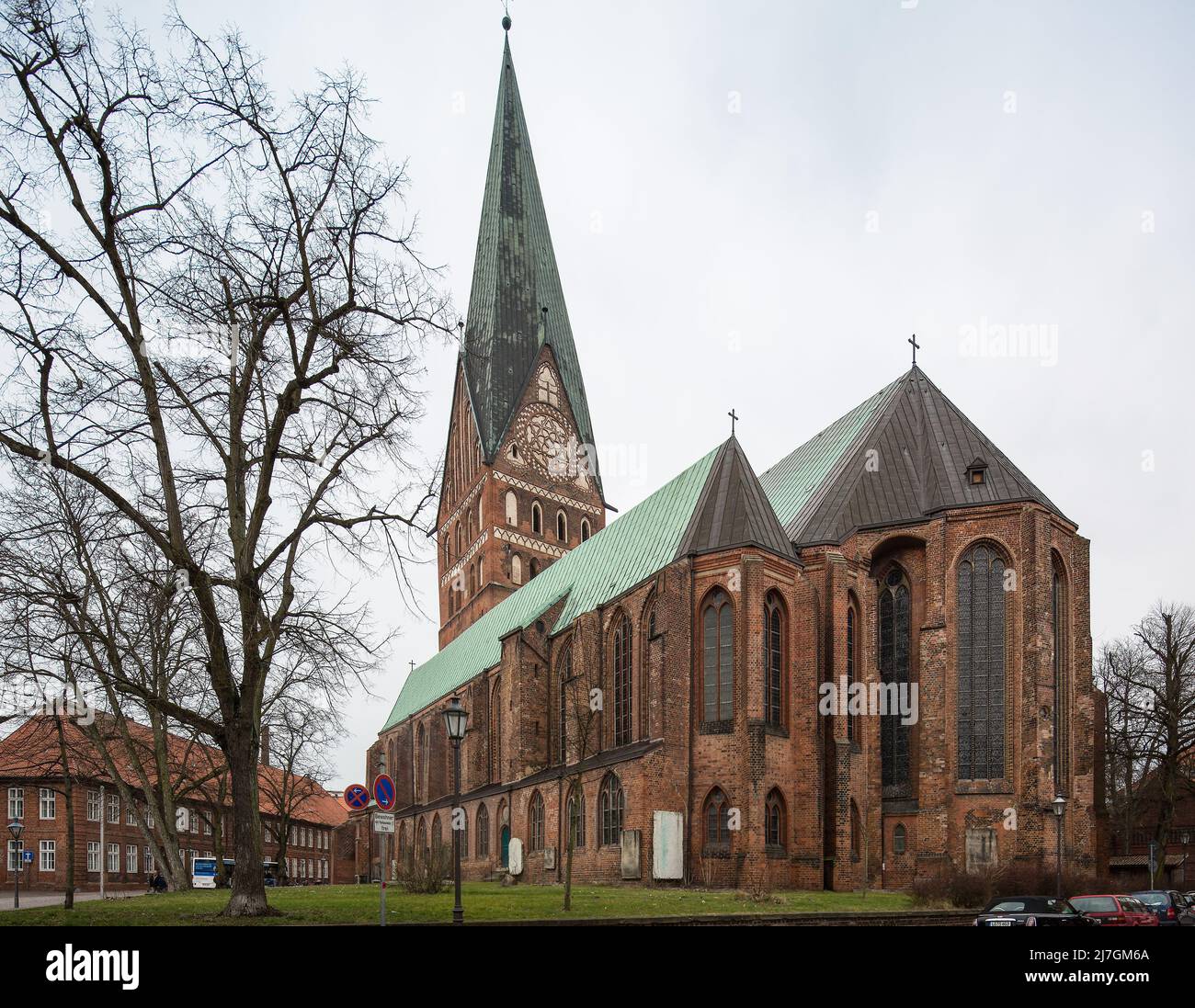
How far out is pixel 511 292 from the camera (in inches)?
2549

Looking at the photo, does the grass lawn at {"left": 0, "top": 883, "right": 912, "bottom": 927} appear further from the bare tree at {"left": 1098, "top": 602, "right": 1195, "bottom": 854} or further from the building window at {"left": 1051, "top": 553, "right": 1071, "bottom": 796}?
the bare tree at {"left": 1098, "top": 602, "right": 1195, "bottom": 854}

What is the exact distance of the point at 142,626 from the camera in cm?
2677

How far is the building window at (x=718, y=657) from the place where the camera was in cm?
3127

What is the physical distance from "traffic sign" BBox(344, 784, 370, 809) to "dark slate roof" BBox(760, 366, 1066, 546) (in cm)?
2067

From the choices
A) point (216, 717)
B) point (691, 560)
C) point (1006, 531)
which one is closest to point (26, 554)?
point (216, 717)

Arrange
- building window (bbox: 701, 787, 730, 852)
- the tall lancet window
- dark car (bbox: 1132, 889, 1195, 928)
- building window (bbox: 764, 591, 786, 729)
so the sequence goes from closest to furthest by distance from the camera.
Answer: dark car (bbox: 1132, 889, 1195, 928), building window (bbox: 701, 787, 730, 852), building window (bbox: 764, 591, 786, 729), the tall lancet window

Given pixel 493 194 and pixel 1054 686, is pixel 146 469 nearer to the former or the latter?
pixel 1054 686

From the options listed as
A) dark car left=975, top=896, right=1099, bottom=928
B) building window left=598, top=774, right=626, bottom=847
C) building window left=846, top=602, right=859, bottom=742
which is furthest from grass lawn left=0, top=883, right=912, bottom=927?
dark car left=975, top=896, right=1099, bottom=928

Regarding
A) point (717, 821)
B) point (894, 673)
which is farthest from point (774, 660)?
point (894, 673)

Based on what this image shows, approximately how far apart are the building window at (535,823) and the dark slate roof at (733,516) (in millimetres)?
11814

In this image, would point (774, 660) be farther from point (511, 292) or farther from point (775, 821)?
point (511, 292)

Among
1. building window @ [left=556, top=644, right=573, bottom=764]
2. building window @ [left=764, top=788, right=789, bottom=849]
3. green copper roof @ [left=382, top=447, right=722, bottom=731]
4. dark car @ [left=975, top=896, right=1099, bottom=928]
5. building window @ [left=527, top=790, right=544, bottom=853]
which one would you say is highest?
green copper roof @ [left=382, top=447, right=722, bottom=731]

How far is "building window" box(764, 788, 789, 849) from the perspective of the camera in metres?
30.5
